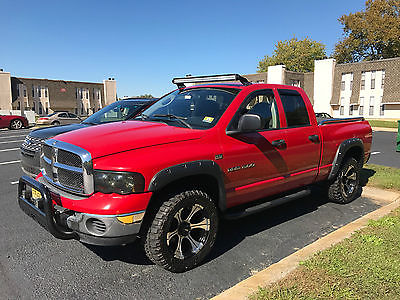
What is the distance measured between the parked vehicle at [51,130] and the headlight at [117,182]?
1899 mm

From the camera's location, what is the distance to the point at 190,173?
3.11 m

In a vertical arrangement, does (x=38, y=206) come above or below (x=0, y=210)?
above

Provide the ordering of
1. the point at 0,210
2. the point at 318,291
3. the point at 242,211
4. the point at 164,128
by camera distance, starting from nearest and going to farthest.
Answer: the point at 318,291 < the point at 164,128 < the point at 242,211 < the point at 0,210

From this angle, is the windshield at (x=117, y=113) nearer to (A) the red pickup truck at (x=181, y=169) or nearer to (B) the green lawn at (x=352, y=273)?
(A) the red pickup truck at (x=181, y=169)

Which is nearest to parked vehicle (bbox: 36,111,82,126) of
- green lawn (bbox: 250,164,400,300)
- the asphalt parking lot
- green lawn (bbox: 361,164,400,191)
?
the asphalt parking lot

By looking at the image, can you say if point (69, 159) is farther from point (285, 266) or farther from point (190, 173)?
point (285, 266)

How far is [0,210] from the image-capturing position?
522cm

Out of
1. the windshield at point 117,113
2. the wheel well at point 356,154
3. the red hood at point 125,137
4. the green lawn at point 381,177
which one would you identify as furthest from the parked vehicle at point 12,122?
the wheel well at point 356,154

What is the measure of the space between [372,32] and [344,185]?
51.1 m

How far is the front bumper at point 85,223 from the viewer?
276cm

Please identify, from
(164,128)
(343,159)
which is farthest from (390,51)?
(164,128)

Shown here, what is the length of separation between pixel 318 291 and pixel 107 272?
2.06 m

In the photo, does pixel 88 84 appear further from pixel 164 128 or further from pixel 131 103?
pixel 164 128

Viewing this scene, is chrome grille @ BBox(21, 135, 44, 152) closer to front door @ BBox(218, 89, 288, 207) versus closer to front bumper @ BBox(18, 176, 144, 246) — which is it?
front bumper @ BBox(18, 176, 144, 246)
